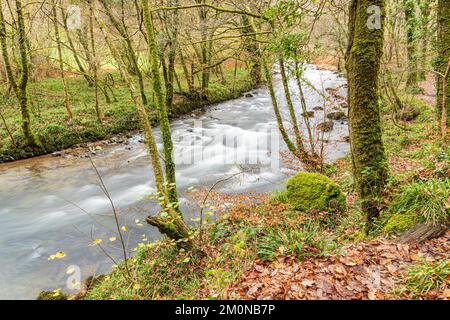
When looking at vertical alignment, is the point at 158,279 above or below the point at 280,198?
below

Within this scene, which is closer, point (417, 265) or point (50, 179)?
point (417, 265)

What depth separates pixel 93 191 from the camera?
37.3ft

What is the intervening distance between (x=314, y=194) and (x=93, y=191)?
8312mm

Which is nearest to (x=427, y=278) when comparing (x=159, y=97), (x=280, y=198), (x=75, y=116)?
(x=280, y=198)

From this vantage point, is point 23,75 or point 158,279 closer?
point 158,279

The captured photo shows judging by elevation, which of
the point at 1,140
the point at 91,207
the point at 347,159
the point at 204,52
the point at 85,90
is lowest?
the point at 91,207

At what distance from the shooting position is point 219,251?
20.6ft

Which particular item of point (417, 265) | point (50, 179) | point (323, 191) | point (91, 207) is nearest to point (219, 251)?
point (323, 191)

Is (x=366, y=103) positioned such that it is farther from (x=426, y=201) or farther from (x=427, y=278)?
(x=427, y=278)

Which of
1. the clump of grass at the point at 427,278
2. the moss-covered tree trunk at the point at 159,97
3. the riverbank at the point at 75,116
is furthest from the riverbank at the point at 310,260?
the riverbank at the point at 75,116

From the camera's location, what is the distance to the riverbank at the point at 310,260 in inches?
152

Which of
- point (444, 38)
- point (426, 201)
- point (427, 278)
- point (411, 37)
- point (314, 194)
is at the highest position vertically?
point (411, 37)
